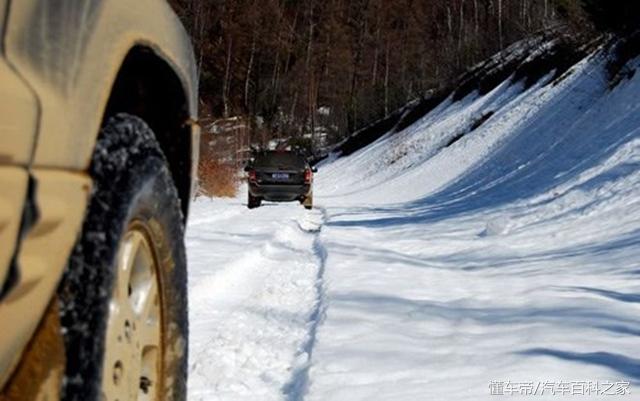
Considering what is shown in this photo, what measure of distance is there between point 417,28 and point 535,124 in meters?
38.6

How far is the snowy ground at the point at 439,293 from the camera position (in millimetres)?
3254

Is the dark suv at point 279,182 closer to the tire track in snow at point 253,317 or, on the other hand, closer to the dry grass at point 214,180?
the dry grass at point 214,180

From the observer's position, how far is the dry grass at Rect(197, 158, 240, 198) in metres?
18.1

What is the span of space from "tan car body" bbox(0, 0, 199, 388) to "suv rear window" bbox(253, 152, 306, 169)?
15700 mm

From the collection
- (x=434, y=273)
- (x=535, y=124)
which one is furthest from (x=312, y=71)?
(x=434, y=273)

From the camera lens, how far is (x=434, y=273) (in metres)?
6.32

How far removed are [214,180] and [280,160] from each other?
8.31ft

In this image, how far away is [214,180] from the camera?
19.1m

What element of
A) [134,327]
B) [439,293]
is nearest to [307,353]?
[439,293]

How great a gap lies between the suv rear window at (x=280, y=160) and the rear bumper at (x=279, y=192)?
0.59m

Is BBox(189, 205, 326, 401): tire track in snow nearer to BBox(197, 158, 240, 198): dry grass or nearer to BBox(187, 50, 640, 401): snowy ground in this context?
BBox(187, 50, 640, 401): snowy ground

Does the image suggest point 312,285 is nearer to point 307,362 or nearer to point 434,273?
point 434,273

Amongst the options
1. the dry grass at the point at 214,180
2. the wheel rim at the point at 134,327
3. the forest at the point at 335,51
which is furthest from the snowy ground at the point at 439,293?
the forest at the point at 335,51

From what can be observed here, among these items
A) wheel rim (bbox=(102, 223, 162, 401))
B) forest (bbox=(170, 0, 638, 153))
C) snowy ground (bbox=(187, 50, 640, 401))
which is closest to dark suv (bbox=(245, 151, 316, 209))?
snowy ground (bbox=(187, 50, 640, 401))
